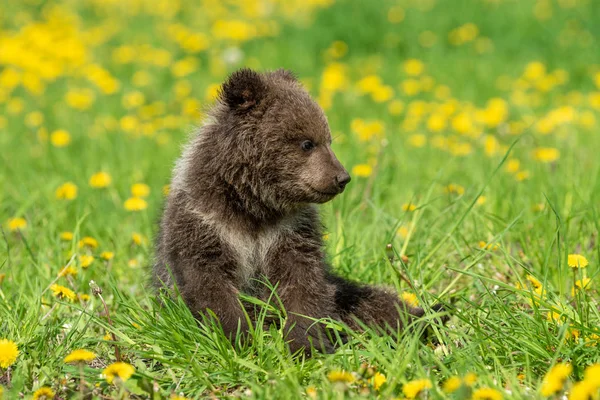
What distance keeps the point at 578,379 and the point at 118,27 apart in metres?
10.8

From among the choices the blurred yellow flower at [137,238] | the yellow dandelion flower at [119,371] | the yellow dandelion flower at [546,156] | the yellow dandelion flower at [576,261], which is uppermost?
the yellow dandelion flower at [546,156]

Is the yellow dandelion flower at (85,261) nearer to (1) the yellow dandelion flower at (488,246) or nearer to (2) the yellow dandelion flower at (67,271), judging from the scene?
(2) the yellow dandelion flower at (67,271)

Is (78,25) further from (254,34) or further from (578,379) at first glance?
(578,379)

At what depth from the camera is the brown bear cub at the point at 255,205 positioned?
12.3 feet

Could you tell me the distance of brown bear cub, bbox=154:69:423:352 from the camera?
148 inches

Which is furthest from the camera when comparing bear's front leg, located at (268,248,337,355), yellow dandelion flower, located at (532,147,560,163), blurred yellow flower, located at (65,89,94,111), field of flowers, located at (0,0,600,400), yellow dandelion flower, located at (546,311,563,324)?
blurred yellow flower, located at (65,89,94,111)

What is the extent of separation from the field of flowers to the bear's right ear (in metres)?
1.00

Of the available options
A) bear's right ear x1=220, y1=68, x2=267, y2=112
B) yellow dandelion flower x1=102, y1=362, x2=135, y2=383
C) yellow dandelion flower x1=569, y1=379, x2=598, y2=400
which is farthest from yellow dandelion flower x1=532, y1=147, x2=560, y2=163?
yellow dandelion flower x1=102, y1=362, x2=135, y2=383

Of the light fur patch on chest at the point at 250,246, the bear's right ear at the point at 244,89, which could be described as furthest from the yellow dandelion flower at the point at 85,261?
the bear's right ear at the point at 244,89

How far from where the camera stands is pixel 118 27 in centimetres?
1263

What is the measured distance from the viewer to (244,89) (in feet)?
12.5

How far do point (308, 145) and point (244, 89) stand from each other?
1.35ft

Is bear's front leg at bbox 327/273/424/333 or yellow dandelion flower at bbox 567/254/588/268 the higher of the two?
yellow dandelion flower at bbox 567/254/588/268

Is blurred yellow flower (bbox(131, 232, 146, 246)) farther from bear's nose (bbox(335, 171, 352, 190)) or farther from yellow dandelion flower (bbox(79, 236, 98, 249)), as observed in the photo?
bear's nose (bbox(335, 171, 352, 190))
